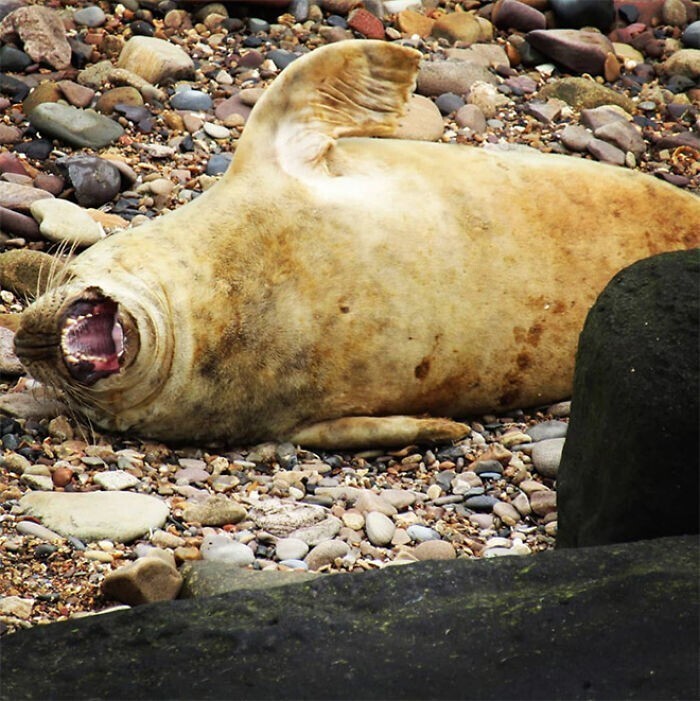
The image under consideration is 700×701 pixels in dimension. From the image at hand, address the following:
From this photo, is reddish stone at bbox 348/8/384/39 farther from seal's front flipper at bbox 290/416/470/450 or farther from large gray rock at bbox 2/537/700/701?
large gray rock at bbox 2/537/700/701

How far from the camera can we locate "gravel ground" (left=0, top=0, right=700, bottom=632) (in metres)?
4.14

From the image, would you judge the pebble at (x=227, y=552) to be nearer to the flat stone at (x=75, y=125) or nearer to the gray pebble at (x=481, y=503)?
the gray pebble at (x=481, y=503)

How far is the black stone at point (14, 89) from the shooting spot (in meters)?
7.13

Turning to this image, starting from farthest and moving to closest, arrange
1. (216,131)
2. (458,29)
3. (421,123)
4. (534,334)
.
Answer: (458,29) < (421,123) < (216,131) < (534,334)

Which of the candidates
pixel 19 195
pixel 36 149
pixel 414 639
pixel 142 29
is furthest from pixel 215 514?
pixel 142 29

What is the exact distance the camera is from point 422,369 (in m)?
5.16

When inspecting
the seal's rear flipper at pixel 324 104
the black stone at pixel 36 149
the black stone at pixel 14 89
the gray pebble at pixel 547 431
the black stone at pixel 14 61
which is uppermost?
the seal's rear flipper at pixel 324 104

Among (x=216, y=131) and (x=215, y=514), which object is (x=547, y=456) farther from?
(x=216, y=131)

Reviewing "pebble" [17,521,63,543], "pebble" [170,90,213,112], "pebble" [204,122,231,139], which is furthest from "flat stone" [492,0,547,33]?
"pebble" [17,521,63,543]

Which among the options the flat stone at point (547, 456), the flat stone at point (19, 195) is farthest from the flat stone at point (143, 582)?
the flat stone at point (19, 195)

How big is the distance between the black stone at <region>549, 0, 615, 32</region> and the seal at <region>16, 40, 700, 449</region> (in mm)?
3246

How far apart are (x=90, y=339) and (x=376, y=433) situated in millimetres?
1032

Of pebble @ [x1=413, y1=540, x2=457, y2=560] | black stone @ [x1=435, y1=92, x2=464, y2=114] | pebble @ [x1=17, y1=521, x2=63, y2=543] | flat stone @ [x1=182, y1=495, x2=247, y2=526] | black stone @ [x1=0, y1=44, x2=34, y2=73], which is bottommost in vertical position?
flat stone @ [x1=182, y1=495, x2=247, y2=526]

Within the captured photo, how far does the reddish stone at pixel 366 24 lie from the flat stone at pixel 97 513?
4321mm
